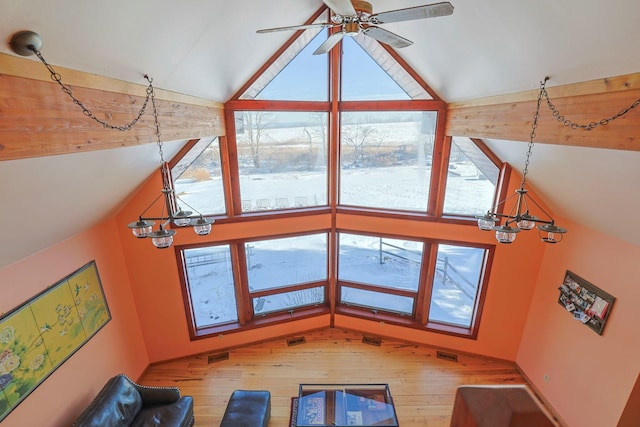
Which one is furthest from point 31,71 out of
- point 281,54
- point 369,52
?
point 369,52

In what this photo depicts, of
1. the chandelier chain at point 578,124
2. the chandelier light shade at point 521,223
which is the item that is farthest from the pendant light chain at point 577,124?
the chandelier light shade at point 521,223

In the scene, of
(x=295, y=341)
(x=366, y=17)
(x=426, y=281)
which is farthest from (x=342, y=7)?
(x=295, y=341)

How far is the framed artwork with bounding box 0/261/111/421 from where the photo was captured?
2723 mm

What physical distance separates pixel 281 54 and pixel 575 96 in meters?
3.24

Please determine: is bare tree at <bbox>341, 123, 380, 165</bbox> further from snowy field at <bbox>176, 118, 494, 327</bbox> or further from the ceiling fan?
the ceiling fan

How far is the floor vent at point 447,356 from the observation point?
16.1ft

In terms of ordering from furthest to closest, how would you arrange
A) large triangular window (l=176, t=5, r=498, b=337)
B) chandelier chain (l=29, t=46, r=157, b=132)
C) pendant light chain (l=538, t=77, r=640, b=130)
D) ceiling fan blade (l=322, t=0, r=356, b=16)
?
large triangular window (l=176, t=5, r=498, b=337)
pendant light chain (l=538, t=77, r=640, b=130)
ceiling fan blade (l=322, t=0, r=356, b=16)
chandelier chain (l=29, t=46, r=157, b=132)

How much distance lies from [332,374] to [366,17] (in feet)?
14.7

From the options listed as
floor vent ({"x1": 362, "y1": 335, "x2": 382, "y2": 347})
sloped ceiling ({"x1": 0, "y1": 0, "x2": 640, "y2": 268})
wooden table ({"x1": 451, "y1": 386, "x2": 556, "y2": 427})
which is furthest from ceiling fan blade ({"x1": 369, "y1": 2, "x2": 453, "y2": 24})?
floor vent ({"x1": 362, "y1": 335, "x2": 382, "y2": 347})

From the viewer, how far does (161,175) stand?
163 inches

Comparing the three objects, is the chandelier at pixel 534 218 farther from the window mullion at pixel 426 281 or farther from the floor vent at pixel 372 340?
the floor vent at pixel 372 340

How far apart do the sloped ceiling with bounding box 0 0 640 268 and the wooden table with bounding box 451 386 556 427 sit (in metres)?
2.04

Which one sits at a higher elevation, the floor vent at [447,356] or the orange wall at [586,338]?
the orange wall at [586,338]

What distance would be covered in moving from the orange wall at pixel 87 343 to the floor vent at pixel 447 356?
4.54 m
